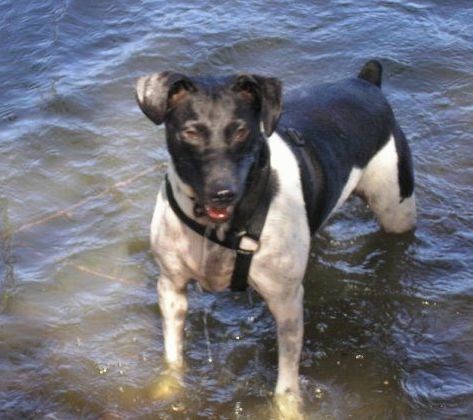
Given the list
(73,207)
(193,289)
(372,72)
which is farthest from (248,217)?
(73,207)

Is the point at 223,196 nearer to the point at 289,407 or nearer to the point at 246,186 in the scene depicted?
the point at 246,186

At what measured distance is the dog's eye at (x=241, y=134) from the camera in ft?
12.6

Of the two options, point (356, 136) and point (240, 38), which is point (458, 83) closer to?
point (240, 38)

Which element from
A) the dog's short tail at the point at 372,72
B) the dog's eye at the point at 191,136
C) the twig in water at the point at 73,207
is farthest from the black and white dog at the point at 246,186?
the twig in water at the point at 73,207

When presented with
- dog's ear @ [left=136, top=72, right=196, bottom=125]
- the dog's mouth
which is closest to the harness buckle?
the dog's mouth

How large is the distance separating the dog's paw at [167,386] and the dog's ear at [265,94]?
66.8 inches

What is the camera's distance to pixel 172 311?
15.0 feet

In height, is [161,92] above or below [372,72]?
above

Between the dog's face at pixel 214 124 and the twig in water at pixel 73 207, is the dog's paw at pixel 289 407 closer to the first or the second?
the dog's face at pixel 214 124

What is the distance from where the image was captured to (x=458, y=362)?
4.94 metres

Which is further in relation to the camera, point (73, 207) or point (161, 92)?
point (73, 207)

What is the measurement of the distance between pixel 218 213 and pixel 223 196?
20cm

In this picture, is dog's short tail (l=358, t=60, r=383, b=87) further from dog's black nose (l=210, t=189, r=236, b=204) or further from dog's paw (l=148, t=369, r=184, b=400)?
dog's paw (l=148, t=369, r=184, b=400)

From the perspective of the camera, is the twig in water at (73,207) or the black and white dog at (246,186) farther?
the twig in water at (73,207)
